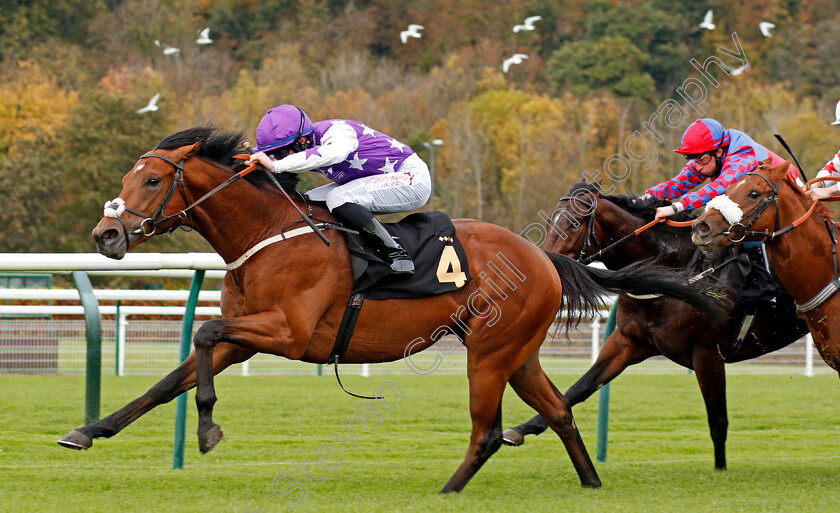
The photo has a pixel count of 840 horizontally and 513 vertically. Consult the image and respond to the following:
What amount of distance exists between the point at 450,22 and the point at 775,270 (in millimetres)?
65640

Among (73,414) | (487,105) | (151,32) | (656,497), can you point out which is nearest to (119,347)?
(73,414)

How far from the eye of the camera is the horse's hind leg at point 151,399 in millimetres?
4574

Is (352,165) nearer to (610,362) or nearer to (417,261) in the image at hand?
(417,261)

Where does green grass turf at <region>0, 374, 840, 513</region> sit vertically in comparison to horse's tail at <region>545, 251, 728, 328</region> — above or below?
below

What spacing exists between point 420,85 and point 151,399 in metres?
46.9

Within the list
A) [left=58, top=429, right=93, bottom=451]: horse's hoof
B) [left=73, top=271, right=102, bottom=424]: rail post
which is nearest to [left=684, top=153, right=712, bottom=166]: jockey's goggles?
[left=73, top=271, right=102, bottom=424]: rail post

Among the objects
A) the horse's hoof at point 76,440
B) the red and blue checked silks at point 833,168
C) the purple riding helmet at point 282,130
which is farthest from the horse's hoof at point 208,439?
the red and blue checked silks at point 833,168

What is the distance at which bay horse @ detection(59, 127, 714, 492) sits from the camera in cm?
476

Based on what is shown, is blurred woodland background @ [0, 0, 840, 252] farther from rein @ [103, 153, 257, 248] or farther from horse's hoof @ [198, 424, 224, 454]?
horse's hoof @ [198, 424, 224, 454]

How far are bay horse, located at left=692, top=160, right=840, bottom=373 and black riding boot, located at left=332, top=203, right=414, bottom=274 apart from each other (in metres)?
1.44

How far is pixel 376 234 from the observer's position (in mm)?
5090

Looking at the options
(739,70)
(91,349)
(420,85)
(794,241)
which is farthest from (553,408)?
(420,85)

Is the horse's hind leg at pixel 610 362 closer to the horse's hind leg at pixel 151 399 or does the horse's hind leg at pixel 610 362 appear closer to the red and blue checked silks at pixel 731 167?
the red and blue checked silks at pixel 731 167

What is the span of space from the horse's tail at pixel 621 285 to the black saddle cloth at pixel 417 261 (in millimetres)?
649
